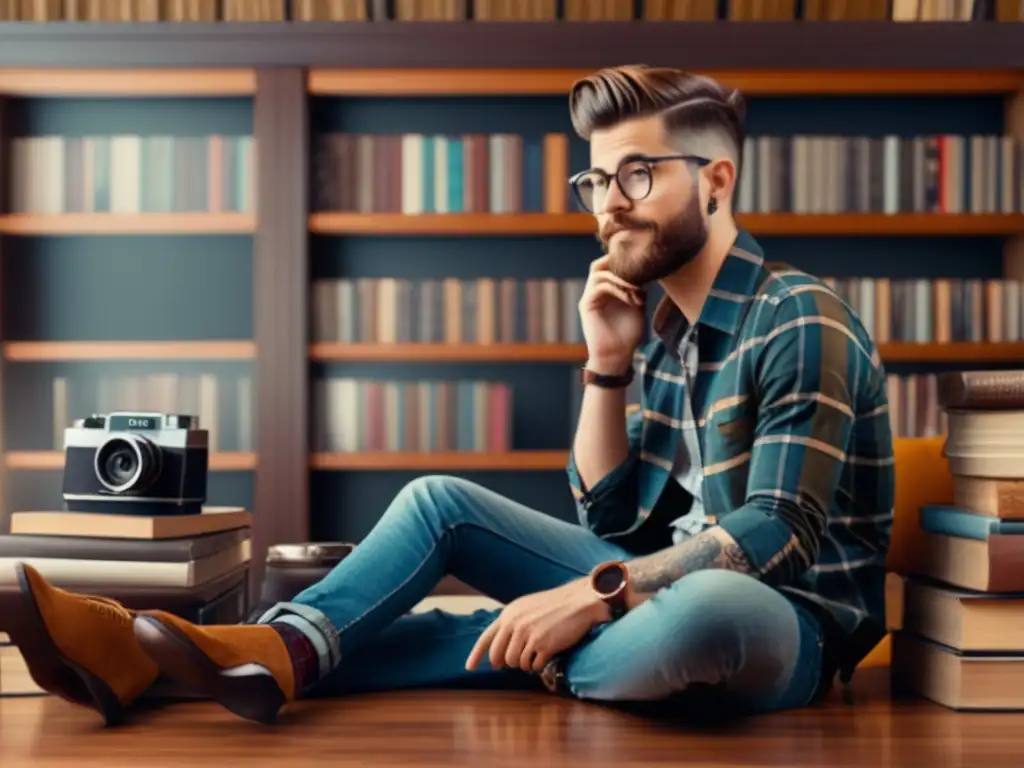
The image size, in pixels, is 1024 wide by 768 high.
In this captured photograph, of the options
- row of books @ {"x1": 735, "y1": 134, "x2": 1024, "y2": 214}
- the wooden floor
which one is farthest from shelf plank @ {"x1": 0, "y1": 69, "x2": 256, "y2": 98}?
the wooden floor

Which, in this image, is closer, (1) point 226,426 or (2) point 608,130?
(2) point 608,130

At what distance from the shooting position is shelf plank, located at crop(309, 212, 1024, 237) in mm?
3000

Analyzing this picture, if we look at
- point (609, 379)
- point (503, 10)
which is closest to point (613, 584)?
point (609, 379)

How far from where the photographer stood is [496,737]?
1409 mm

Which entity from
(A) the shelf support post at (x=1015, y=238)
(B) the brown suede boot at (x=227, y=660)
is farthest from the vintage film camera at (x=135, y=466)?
(A) the shelf support post at (x=1015, y=238)

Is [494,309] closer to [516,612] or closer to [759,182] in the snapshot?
[759,182]

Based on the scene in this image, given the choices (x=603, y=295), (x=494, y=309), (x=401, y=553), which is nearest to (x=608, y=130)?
(x=603, y=295)

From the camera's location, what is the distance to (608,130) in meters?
1.66

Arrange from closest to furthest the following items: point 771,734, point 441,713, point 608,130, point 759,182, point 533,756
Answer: point 533,756 → point 771,734 → point 441,713 → point 608,130 → point 759,182

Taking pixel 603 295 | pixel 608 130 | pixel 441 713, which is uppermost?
pixel 608 130

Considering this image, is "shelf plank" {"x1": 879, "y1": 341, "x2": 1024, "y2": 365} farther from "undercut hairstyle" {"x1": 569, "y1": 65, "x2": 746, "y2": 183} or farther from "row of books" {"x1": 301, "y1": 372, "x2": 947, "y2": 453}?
"undercut hairstyle" {"x1": 569, "y1": 65, "x2": 746, "y2": 183}

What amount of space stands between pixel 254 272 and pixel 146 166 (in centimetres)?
36

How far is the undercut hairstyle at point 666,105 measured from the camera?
64.6 inches

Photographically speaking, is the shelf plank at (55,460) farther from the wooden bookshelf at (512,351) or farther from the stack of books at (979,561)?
the stack of books at (979,561)
